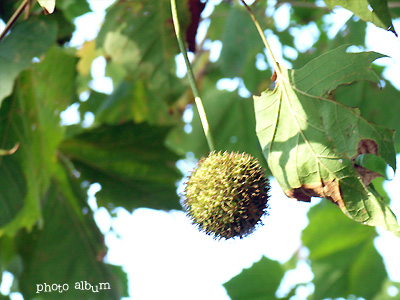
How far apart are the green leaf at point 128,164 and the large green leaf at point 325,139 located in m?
1.36

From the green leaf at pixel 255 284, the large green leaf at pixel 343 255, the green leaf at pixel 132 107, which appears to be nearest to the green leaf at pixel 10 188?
the green leaf at pixel 132 107

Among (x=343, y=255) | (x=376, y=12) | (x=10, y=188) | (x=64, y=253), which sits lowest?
(x=343, y=255)

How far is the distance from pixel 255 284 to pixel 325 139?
6.96 ft

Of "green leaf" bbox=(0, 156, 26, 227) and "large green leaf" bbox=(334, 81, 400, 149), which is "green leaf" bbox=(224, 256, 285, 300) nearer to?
"large green leaf" bbox=(334, 81, 400, 149)

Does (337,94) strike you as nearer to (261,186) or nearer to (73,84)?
(261,186)

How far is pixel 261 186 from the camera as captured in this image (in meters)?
1.65

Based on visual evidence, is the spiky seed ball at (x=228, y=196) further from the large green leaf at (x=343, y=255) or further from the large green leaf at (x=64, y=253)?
the large green leaf at (x=343, y=255)

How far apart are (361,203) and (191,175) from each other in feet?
2.01

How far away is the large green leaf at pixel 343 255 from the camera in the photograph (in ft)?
11.7

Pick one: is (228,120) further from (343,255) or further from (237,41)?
(343,255)

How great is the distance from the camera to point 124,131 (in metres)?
2.91

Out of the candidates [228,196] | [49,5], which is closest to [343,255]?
[228,196]

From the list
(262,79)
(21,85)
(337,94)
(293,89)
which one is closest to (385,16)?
(293,89)

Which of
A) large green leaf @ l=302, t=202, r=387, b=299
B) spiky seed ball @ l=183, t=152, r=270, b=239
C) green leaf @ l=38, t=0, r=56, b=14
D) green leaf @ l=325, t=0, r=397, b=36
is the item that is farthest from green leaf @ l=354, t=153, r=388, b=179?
large green leaf @ l=302, t=202, r=387, b=299
